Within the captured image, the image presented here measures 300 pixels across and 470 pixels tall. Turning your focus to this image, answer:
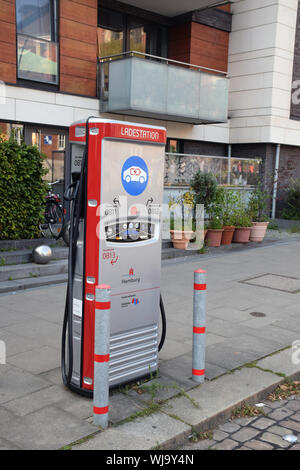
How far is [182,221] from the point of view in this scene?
11289 millimetres

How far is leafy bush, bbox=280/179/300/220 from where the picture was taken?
17344 millimetres

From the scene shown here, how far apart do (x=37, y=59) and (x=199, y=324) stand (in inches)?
414

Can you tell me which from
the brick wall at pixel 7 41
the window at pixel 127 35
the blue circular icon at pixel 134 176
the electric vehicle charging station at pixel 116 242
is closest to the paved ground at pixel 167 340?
the electric vehicle charging station at pixel 116 242

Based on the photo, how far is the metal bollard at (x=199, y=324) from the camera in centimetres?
416

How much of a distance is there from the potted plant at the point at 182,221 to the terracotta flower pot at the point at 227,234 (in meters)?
1.12

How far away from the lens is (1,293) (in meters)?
7.23

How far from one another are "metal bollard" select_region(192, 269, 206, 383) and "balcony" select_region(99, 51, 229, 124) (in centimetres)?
969

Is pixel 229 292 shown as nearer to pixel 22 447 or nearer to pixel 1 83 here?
pixel 22 447

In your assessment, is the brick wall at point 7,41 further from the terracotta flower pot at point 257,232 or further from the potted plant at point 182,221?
the terracotta flower pot at point 257,232

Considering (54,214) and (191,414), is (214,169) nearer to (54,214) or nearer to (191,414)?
(54,214)

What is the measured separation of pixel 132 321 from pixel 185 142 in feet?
42.9

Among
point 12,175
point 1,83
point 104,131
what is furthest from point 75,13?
point 104,131

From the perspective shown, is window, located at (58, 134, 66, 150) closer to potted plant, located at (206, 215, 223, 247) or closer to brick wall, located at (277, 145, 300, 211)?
potted plant, located at (206, 215, 223, 247)

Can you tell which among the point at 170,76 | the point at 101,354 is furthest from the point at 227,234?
the point at 101,354
